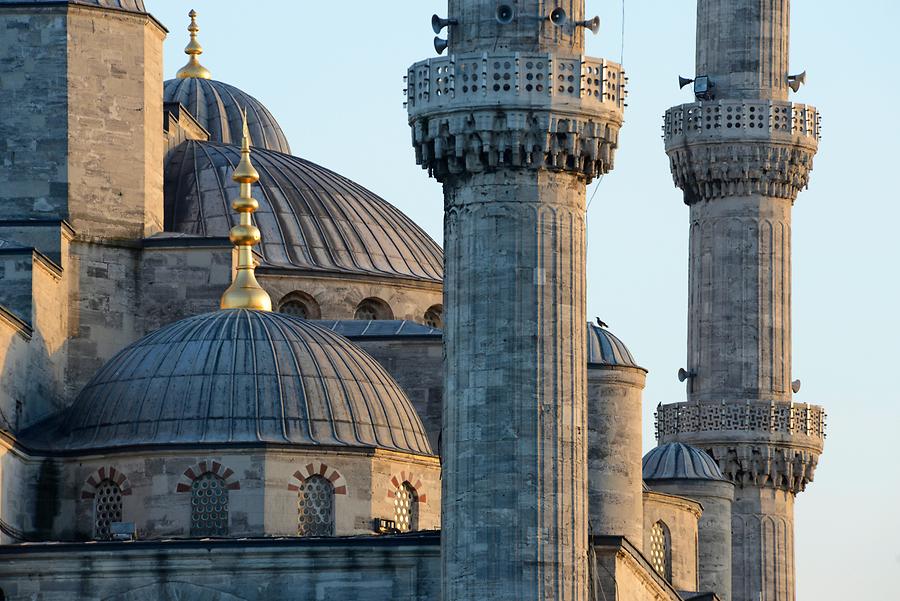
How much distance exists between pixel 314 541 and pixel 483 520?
15.0 ft

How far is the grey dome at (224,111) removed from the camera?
229ft

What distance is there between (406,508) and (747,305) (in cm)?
1578

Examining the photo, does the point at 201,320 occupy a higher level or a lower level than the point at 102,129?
lower

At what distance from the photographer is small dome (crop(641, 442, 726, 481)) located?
6084 centimetres

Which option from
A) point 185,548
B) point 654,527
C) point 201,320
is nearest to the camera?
point 185,548

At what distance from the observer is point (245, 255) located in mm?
56500

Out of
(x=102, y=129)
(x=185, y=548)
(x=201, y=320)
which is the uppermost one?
(x=102, y=129)

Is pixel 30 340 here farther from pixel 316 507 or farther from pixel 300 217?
pixel 300 217

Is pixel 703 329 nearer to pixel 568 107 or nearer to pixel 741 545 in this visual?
pixel 741 545

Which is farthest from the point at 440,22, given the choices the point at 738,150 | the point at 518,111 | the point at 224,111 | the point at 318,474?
the point at 224,111

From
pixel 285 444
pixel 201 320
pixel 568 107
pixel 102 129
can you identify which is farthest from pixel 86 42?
pixel 568 107

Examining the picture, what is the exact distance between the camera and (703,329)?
67250 mm

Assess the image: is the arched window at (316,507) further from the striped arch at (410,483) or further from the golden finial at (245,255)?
the golden finial at (245,255)

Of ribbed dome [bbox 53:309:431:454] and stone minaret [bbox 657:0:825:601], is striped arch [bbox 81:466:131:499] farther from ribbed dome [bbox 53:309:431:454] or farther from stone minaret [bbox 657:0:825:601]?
stone minaret [bbox 657:0:825:601]
